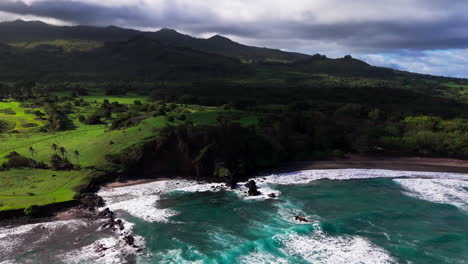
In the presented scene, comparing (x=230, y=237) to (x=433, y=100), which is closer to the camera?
(x=230, y=237)

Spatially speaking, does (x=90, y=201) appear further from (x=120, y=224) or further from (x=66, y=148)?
(x=66, y=148)

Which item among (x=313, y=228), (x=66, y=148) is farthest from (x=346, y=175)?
(x=66, y=148)

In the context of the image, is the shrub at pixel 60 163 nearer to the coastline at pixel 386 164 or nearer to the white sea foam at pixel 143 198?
the white sea foam at pixel 143 198

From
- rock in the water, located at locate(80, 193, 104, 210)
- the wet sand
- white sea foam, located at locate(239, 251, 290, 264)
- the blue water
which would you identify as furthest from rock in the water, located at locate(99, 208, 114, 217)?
the wet sand

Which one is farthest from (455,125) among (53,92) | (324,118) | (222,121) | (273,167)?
(53,92)

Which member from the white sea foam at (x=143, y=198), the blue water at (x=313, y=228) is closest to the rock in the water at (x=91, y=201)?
the white sea foam at (x=143, y=198)

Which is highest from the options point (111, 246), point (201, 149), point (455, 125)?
point (455, 125)

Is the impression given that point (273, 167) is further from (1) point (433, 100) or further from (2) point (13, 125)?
(1) point (433, 100)

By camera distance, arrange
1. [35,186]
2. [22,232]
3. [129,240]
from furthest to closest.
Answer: [35,186]
[22,232]
[129,240]
